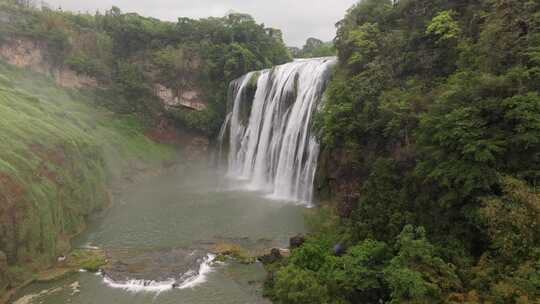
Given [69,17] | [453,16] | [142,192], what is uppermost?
[69,17]

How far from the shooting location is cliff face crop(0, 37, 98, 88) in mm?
35719

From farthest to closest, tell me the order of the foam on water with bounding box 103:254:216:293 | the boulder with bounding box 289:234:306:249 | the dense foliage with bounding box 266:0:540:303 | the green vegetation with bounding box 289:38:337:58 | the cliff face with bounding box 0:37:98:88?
the green vegetation with bounding box 289:38:337:58, the cliff face with bounding box 0:37:98:88, the boulder with bounding box 289:234:306:249, the foam on water with bounding box 103:254:216:293, the dense foliage with bounding box 266:0:540:303

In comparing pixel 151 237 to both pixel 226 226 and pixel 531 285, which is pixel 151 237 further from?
pixel 531 285

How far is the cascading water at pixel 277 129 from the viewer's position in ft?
78.9

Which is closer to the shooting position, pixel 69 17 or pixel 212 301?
pixel 212 301

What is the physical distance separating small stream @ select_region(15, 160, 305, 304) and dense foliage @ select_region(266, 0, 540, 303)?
6.68 feet

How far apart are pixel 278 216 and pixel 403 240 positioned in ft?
34.9

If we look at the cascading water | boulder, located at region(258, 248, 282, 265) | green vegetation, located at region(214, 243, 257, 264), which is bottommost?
green vegetation, located at region(214, 243, 257, 264)

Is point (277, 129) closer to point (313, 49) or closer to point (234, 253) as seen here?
point (234, 253)

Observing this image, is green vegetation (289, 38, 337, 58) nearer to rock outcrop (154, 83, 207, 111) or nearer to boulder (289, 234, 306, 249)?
rock outcrop (154, 83, 207, 111)

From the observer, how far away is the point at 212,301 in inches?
492

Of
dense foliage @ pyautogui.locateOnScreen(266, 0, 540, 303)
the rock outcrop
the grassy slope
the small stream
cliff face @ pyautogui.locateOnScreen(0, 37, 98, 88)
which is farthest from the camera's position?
the rock outcrop

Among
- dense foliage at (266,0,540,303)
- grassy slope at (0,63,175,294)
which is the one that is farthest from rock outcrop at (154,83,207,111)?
dense foliage at (266,0,540,303)

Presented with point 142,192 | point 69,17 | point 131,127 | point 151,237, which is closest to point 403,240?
point 151,237
